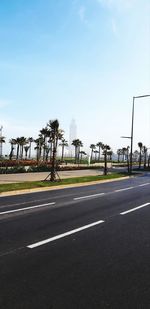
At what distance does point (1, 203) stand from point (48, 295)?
910 cm

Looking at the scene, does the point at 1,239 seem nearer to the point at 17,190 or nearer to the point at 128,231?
the point at 128,231

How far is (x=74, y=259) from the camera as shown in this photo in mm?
6223

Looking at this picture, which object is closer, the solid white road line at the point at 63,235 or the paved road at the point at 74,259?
the paved road at the point at 74,259

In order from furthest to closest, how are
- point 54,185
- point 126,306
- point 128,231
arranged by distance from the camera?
point 54,185
point 128,231
point 126,306

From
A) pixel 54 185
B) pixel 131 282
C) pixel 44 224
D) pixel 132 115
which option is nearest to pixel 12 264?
pixel 131 282

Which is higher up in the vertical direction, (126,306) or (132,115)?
(132,115)

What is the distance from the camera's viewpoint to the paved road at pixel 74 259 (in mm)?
4531

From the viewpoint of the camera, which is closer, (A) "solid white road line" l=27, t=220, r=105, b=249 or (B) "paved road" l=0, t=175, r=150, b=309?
(B) "paved road" l=0, t=175, r=150, b=309

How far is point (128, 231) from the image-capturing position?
29.0 ft

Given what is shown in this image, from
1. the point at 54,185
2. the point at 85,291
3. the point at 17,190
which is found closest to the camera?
the point at 85,291

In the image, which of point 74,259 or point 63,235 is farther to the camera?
point 63,235

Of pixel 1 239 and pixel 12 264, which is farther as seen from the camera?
pixel 1 239

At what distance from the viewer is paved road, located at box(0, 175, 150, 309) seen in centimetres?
453

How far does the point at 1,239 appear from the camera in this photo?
753cm
